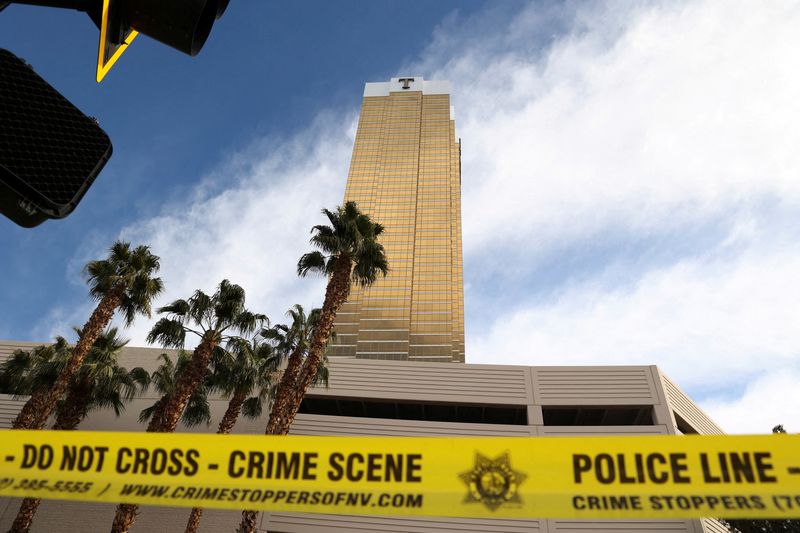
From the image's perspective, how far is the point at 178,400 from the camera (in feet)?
62.1

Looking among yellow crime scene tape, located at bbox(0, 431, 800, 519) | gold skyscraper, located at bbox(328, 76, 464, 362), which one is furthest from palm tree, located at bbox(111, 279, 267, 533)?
gold skyscraper, located at bbox(328, 76, 464, 362)

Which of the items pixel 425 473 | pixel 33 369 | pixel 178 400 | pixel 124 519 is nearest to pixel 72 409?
pixel 33 369

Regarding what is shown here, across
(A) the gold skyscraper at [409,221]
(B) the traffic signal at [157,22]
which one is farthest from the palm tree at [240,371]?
(A) the gold skyscraper at [409,221]

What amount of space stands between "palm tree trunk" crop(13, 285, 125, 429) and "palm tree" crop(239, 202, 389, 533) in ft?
25.0

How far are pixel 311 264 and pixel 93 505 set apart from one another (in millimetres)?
15708

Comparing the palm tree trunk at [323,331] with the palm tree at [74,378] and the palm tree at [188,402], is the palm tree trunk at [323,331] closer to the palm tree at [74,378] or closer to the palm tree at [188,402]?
the palm tree at [188,402]

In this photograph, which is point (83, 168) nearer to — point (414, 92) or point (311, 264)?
point (311, 264)

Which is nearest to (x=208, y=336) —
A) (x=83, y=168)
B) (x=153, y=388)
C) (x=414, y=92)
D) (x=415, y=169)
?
(x=153, y=388)

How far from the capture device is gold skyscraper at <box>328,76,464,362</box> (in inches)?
4050

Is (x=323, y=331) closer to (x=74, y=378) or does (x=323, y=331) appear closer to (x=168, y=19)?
(x=74, y=378)

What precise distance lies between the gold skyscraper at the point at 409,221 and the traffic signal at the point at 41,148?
99.0 meters

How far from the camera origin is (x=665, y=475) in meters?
4.17

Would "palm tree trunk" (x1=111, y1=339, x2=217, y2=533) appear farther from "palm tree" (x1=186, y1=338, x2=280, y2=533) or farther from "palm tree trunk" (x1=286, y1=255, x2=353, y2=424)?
"palm tree trunk" (x1=286, y1=255, x2=353, y2=424)

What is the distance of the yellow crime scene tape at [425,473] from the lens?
4.12 metres
